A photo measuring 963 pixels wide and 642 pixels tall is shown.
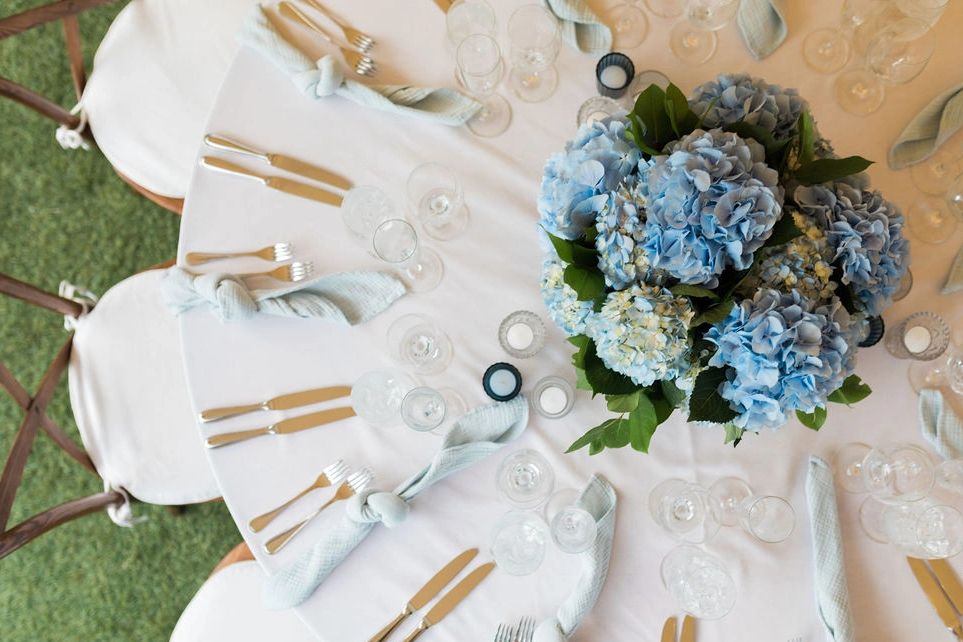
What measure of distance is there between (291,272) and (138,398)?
587mm

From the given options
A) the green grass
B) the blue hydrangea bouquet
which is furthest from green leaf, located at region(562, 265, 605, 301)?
the green grass

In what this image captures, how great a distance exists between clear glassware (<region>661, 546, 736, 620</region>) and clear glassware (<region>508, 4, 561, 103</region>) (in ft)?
2.59

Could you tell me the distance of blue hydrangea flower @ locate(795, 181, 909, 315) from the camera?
0.82 m

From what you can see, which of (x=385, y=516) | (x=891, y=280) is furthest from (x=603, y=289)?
(x=385, y=516)

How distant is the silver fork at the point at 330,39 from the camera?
3.93ft

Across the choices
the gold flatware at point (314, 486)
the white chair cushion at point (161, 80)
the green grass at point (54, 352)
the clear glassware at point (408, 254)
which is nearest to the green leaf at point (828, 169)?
the clear glassware at point (408, 254)

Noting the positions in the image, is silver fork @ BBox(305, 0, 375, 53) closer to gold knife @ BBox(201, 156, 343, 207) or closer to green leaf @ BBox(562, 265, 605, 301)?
gold knife @ BBox(201, 156, 343, 207)

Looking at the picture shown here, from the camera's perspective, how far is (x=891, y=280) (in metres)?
0.85

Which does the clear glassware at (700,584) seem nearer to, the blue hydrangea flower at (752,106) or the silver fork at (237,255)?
the blue hydrangea flower at (752,106)

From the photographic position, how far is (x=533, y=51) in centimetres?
117

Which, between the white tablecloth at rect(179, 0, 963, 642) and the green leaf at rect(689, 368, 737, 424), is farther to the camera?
the white tablecloth at rect(179, 0, 963, 642)

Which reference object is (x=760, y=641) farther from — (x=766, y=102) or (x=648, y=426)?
(x=766, y=102)

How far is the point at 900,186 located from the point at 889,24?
26 centimetres

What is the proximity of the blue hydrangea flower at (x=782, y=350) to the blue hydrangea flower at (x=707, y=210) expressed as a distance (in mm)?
63
